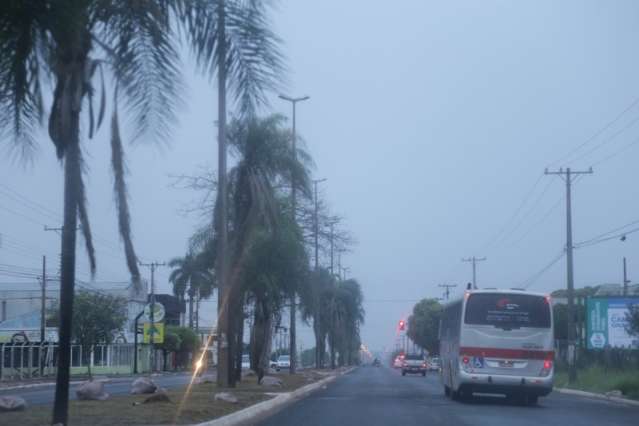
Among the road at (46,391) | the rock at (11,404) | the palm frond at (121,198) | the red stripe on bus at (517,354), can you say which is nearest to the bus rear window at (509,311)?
the red stripe on bus at (517,354)

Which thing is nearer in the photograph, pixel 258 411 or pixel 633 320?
pixel 258 411

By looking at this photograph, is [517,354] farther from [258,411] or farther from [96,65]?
[96,65]

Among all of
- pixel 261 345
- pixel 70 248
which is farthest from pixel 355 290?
pixel 70 248

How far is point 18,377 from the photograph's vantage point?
5812cm

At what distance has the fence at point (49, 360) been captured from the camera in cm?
5875

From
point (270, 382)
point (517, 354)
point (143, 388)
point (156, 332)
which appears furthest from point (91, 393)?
point (156, 332)

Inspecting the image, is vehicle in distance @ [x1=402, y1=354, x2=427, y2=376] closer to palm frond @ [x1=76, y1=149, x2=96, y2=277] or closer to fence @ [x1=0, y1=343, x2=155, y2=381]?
fence @ [x1=0, y1=343, x2=155, y2=381]

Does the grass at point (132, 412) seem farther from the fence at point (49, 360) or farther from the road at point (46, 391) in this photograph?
the fence at point (49, 360)

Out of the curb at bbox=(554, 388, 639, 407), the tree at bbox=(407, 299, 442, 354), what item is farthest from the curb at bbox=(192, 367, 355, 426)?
the tree at bbox=(407, 299, 442, 354)

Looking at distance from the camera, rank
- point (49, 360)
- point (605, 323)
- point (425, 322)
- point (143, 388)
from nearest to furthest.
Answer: point (143, 388) < point (605, 323) < point (49, 360) < point (425, 322)

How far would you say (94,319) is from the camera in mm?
58000

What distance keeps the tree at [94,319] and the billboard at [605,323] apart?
89.1 feet

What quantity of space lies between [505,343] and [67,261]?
17.4 m

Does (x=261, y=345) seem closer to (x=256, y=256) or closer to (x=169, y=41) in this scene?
(x=256, y=256)
